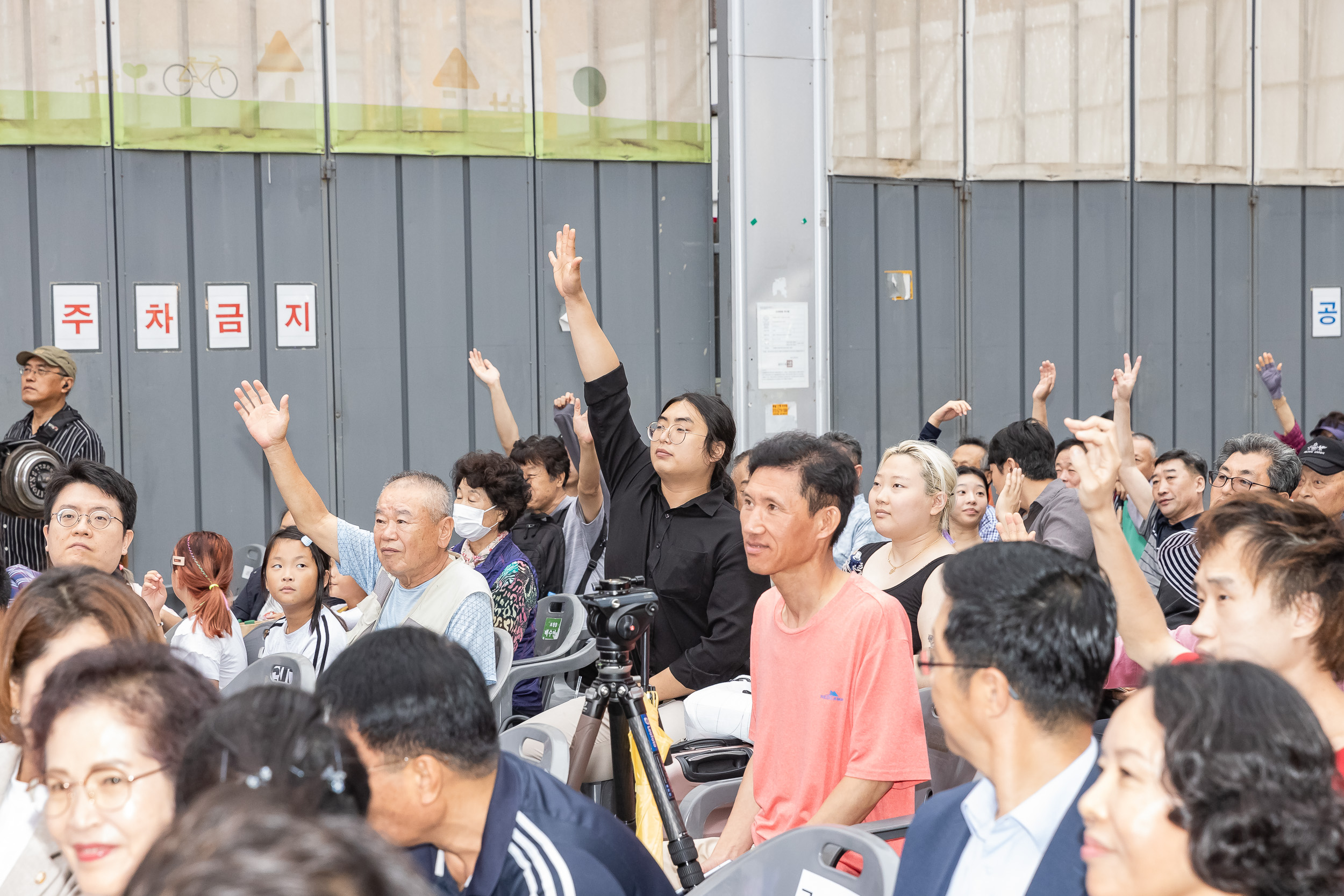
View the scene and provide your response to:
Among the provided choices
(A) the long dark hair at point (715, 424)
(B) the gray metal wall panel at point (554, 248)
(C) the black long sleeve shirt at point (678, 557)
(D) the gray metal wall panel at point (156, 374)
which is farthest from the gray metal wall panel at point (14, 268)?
(A) the long dark hair at point (715, 424)

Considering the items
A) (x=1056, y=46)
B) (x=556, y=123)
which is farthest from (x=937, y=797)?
(x=1056, y=46)

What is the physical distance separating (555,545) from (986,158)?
4.39 meters

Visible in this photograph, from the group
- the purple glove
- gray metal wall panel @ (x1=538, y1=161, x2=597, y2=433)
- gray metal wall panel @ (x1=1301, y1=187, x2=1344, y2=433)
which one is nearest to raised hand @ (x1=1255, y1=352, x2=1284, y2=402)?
the purple glove

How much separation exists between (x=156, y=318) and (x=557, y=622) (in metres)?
3.39

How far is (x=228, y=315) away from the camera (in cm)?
655

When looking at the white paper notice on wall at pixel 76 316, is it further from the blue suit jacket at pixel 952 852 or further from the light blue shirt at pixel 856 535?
the blue suit jacket at pixel 952 852

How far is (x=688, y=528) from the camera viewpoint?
11.7ft

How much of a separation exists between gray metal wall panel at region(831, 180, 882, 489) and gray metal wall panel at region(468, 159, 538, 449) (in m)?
1.94

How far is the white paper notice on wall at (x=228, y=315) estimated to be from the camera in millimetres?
6523

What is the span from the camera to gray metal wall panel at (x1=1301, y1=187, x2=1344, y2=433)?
8.72 meters

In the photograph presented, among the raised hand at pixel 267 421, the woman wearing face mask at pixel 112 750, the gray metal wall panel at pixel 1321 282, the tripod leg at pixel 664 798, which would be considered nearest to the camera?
the woman wearing face mask at pixel 112 750

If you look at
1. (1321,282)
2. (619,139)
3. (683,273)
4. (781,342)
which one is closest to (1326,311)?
(1321,282)

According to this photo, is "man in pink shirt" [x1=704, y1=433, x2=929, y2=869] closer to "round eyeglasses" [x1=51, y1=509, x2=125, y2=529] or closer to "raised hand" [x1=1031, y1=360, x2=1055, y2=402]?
"round eyeglasses" [x1=51, y1=509, x2=125, y2=529]

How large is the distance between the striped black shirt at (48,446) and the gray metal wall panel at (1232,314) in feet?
24.3
